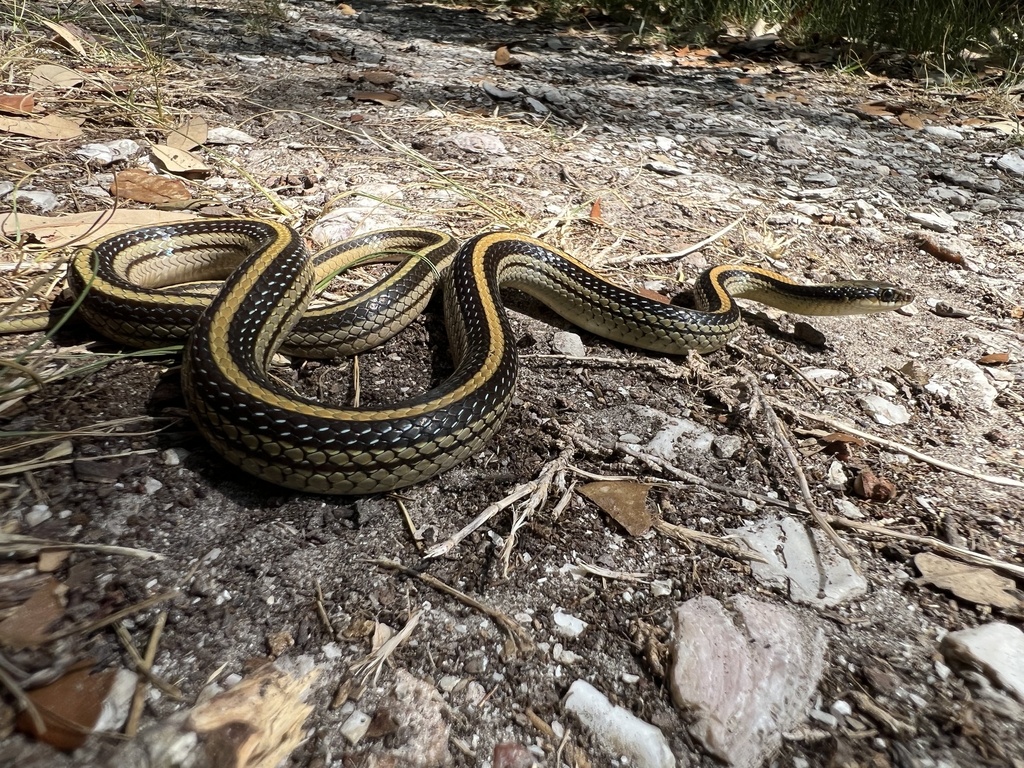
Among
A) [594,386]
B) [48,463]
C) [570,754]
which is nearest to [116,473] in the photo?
[48,463]

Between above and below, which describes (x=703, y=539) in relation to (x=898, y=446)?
below

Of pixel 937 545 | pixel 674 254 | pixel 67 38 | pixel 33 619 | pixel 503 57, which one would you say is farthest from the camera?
pixel 503 57

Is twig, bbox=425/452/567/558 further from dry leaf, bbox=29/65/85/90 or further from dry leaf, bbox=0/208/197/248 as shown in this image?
dry leaf, bbox=29/65/85/90

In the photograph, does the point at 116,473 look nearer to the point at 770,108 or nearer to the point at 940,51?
the point at 770,108

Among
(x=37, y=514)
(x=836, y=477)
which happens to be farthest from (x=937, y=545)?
(x=37, y=514)

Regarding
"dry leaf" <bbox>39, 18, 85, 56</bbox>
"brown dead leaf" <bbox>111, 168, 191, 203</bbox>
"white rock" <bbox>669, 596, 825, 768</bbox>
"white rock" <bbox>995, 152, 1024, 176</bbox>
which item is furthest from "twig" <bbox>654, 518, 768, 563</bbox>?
"dry leaf" <bbox>39, 18, 85, 56</bbox>

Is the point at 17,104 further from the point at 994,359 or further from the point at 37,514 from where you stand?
the point at 994,359

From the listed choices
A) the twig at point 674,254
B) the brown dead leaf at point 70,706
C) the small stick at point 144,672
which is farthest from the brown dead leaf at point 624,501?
the twig at point 674,254

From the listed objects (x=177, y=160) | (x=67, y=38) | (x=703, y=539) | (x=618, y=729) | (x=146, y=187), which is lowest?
(x=618, y=729)
